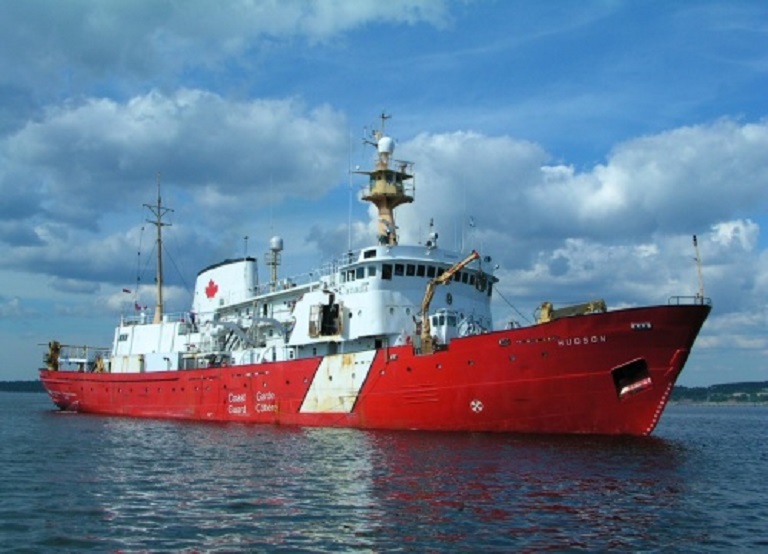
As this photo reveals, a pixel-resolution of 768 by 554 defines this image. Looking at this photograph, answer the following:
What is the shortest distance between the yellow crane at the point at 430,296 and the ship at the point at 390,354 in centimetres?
6

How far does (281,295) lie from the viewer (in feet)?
132

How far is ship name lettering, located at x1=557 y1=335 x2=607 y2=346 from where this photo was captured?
86.4 feet

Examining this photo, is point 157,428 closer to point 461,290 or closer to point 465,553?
point 461,290

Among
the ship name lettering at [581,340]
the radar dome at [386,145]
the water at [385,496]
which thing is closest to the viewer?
the water at [385,496]

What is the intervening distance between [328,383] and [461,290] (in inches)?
289

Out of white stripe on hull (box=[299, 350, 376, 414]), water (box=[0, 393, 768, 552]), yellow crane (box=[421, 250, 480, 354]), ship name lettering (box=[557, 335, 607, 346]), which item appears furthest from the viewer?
white stripe on hull (box=[299, 350, 376, 414])

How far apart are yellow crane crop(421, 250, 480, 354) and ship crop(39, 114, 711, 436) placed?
0.20ft

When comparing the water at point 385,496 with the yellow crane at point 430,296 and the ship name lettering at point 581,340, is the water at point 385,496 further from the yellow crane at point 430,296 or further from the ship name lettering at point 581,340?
the yellow crane at point 430,296

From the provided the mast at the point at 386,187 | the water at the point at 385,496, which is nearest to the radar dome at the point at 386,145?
the mast at the point at 386,187

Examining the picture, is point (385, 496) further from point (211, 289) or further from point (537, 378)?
point (211, 289)

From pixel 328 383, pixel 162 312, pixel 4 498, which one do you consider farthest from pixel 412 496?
pixel 162 312

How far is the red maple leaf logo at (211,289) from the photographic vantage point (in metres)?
46.7

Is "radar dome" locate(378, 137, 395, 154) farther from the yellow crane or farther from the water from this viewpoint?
the water

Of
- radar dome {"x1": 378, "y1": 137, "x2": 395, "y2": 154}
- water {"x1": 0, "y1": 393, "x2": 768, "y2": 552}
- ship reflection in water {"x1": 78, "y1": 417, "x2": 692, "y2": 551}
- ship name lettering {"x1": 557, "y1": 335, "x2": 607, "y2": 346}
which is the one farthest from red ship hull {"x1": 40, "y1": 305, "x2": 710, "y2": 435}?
radar dome {"x1": 378, "y1": 137, "x2": 395, "y2": 154}
